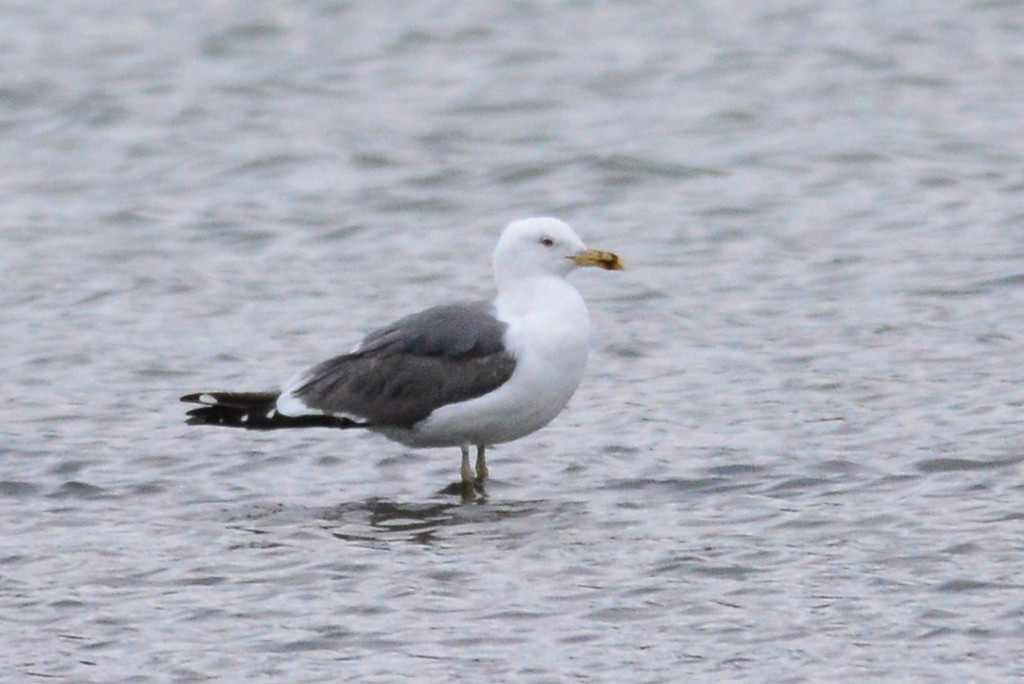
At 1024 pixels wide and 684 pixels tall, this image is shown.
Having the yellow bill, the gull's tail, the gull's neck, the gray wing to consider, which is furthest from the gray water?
the yellow bill

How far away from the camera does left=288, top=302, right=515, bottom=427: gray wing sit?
28.9ft

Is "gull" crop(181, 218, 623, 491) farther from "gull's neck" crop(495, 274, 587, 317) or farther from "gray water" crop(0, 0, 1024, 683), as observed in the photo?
"gray water" crop(0, 0, 1024, 683)

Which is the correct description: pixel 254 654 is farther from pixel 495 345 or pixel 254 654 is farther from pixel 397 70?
pixel 397 70

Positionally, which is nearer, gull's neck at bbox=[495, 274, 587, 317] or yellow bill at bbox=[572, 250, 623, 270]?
gull's neck at bbox=[495, 274, 587, 317]

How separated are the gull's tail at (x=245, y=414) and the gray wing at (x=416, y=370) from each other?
90 millimetres

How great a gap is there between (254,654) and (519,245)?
111 inches

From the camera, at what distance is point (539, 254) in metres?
9.18

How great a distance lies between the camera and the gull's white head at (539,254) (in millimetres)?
9164

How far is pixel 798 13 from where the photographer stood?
19.6 metres

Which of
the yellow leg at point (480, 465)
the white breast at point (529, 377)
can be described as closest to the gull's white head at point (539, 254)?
the white breast at point (529, 377)

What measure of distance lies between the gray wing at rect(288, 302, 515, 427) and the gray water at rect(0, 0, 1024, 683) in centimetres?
36

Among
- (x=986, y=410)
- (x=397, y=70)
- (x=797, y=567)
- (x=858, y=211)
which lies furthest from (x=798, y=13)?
(x=797, y=567)

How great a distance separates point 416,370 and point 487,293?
3432mm

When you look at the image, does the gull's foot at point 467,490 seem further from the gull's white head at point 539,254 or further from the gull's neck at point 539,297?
the gull's white head at point 539,254
